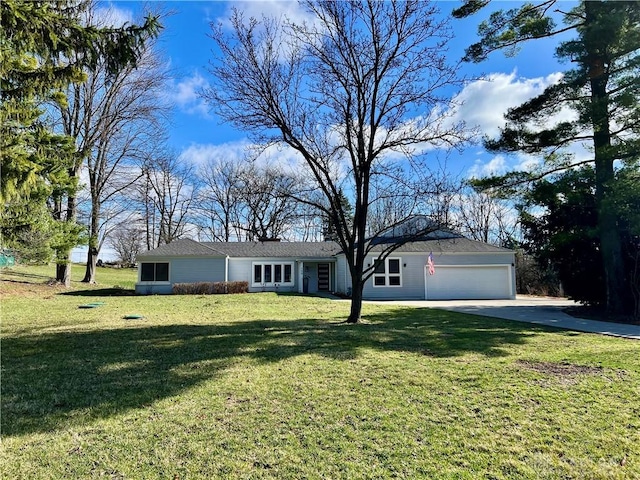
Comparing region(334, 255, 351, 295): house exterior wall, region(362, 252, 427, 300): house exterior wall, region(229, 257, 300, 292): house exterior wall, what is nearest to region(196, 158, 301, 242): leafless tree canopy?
region(229, 257, 300, 292): house exterior wall

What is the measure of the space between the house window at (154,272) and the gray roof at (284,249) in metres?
0.64

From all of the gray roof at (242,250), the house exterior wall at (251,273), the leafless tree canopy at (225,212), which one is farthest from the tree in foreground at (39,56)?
the leafless tree canopy at (225,212)

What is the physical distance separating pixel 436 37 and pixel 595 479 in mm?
10102

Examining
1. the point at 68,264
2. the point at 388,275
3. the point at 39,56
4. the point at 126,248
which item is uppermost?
the point at 39,56

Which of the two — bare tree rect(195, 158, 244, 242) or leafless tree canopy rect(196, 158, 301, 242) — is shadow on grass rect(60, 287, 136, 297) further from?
bare tree rect(195, 158, 244, 242)

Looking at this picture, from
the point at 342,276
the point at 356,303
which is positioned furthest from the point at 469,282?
the point at 356,303

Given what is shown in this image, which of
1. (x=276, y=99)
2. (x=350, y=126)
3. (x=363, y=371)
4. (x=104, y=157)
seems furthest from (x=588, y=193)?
(x=104, y=157)

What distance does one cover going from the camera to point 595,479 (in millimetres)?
2795

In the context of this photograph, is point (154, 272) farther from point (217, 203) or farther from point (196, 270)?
point (217, 203)

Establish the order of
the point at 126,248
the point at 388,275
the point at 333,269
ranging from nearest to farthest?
the point at 388,275, the point at 333,269, the point at 126,248

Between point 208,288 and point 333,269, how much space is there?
8.25 meters

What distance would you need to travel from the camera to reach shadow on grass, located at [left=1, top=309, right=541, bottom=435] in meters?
4.22

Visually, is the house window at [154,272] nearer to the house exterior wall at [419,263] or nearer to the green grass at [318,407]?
the house exterior wall at [419,263]

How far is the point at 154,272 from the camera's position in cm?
2239
